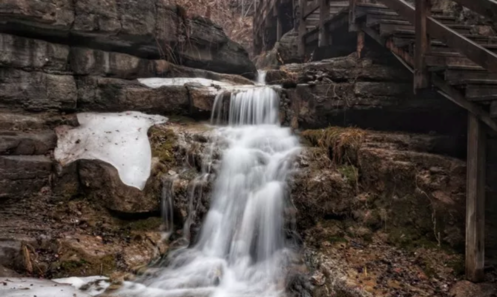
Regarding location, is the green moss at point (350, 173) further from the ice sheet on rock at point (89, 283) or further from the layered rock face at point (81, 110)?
the ice sheet on rock at point (89, 283)

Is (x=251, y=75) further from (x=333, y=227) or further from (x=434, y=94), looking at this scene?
(x=333, y=227)

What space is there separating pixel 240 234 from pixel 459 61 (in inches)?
182

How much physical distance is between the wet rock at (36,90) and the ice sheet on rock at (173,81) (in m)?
1.74

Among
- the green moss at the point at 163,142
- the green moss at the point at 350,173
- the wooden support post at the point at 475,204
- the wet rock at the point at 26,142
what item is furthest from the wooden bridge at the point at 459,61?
the wet rock at the point at 26,142

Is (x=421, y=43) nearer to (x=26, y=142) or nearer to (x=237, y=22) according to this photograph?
(x=26, y=142)

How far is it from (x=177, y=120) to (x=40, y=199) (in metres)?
3.59

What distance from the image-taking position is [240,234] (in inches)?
265

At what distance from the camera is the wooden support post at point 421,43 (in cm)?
591

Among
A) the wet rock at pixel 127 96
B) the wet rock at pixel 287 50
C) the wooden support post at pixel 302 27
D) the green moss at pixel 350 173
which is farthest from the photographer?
the wet rock at pixel 287 50

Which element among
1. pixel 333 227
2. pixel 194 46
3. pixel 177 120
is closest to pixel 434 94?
pixel 333 227

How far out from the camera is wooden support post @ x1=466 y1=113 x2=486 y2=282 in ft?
16.8

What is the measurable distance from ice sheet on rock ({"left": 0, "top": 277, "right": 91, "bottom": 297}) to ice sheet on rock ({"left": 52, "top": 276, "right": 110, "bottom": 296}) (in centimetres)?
14

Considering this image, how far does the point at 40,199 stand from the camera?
687 cm

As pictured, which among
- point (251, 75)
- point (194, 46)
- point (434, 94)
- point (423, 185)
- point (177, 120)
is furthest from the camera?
point (251, 75)
